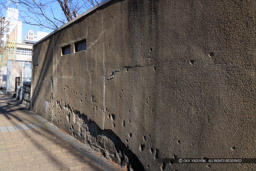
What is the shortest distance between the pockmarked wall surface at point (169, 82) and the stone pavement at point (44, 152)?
0.98 ft

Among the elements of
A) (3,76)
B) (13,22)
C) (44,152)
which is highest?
(13,22)

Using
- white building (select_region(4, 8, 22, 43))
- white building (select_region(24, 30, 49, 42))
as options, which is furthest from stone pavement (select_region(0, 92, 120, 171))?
white building (select_region(24, 30, 49, 42))

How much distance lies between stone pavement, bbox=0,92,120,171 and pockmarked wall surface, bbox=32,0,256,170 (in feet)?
0.98

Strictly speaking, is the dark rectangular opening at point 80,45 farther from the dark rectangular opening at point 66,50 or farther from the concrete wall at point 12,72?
the concrete wall at point 12,72

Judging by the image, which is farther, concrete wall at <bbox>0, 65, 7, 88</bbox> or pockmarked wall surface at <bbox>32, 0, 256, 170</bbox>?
concrete wall at <bbox>0, 65, 7, 88</bbox>

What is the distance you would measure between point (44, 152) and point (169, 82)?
122 inches

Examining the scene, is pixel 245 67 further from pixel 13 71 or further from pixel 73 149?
pixel 13 71

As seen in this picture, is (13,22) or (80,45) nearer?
(80,45)

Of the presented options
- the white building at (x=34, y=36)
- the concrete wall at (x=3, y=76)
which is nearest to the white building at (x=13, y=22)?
the concrete wall at (x=3, y=76)

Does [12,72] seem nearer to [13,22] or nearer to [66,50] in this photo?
[13,22]

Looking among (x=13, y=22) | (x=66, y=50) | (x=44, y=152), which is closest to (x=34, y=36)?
(x=13, y=22)

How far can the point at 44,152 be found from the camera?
4258mm

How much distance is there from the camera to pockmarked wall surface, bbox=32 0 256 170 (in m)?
1.95

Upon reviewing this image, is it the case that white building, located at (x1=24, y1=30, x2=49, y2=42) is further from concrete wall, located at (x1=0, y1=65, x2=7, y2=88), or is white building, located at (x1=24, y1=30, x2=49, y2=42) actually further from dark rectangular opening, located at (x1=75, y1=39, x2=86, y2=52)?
dark rectangular opening, located at (x1=75, y1=39, x2=86, y2=52)
